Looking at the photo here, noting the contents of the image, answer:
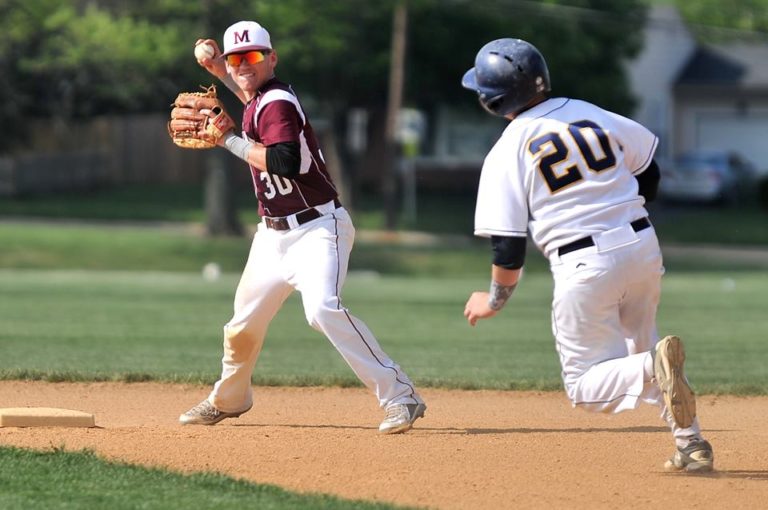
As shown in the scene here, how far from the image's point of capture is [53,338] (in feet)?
42.3

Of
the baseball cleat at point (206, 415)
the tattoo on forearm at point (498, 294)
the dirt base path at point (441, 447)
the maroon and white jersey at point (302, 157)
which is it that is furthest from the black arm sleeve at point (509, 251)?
the baseball cleat at point (206, 415)

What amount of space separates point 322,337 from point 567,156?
28.6 ft

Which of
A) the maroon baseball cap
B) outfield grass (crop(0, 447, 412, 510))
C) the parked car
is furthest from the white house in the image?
outfield grass (crop(0, 447, 412, 510))

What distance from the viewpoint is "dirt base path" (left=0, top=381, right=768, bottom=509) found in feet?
19.8

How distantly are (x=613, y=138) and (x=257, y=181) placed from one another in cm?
208

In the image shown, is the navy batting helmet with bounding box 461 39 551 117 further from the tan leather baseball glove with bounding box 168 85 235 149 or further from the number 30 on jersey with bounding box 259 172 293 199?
the tan leather baseball glove with bounding box 168 85 235 149

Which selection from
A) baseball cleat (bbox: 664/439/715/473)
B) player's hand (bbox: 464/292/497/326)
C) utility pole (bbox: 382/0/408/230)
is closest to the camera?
player's hand (bbox: 464/292/497/326)

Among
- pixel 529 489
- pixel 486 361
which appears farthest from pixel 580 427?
pixel 486 361

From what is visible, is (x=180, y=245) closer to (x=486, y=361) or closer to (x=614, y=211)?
(x=486, y=361)

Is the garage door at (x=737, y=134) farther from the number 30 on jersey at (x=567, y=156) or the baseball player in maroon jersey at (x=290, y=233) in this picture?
the number 30 on jersey at (x=567, y=156)

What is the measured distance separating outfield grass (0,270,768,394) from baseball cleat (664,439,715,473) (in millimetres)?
3440

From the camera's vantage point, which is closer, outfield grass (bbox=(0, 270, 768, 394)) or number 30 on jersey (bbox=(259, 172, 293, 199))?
number 30 on jersey (bbox=(259, 172, 293, 199))

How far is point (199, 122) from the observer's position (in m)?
7.12

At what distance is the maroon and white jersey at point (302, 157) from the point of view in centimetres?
702
